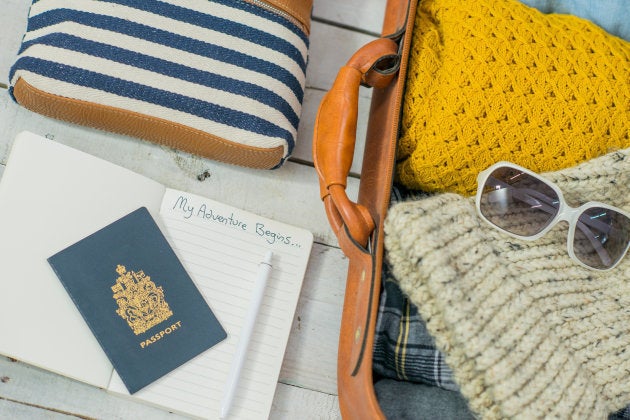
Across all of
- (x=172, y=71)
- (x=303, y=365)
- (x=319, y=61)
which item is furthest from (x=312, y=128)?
(x=303, y=365)

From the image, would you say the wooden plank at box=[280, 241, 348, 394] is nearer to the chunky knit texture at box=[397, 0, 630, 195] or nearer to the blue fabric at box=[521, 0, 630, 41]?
the chunky knit texture at box=[397, 0, 630, 195]

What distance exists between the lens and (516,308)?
0.54 meters

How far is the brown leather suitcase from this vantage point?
55cm

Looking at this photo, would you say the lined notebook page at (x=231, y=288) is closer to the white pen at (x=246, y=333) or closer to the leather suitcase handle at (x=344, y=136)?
the white pen at (x=246, y=333)

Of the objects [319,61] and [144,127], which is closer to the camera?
[144,127]

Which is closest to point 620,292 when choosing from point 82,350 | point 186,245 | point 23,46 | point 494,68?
point 494,68

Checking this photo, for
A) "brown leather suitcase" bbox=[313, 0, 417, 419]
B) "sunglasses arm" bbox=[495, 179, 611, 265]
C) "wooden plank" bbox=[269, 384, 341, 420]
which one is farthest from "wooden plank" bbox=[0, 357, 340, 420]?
"sunglasses arm" bbox=[495, 179, 611, 265]

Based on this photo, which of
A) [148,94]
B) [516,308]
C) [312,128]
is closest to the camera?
[516,308]

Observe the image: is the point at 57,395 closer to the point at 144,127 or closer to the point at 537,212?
the point at 144,127

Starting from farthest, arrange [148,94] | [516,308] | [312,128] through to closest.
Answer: [312,128] → [148,94] → [516,308]

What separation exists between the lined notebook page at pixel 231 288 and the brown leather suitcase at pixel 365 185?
10 centimetres

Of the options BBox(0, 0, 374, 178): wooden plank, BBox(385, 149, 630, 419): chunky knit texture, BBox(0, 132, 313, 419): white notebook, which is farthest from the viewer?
BBox(0, 0, 374, 178): wooden plank

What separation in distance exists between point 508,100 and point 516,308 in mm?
227

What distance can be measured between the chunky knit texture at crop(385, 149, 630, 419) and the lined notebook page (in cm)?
20
